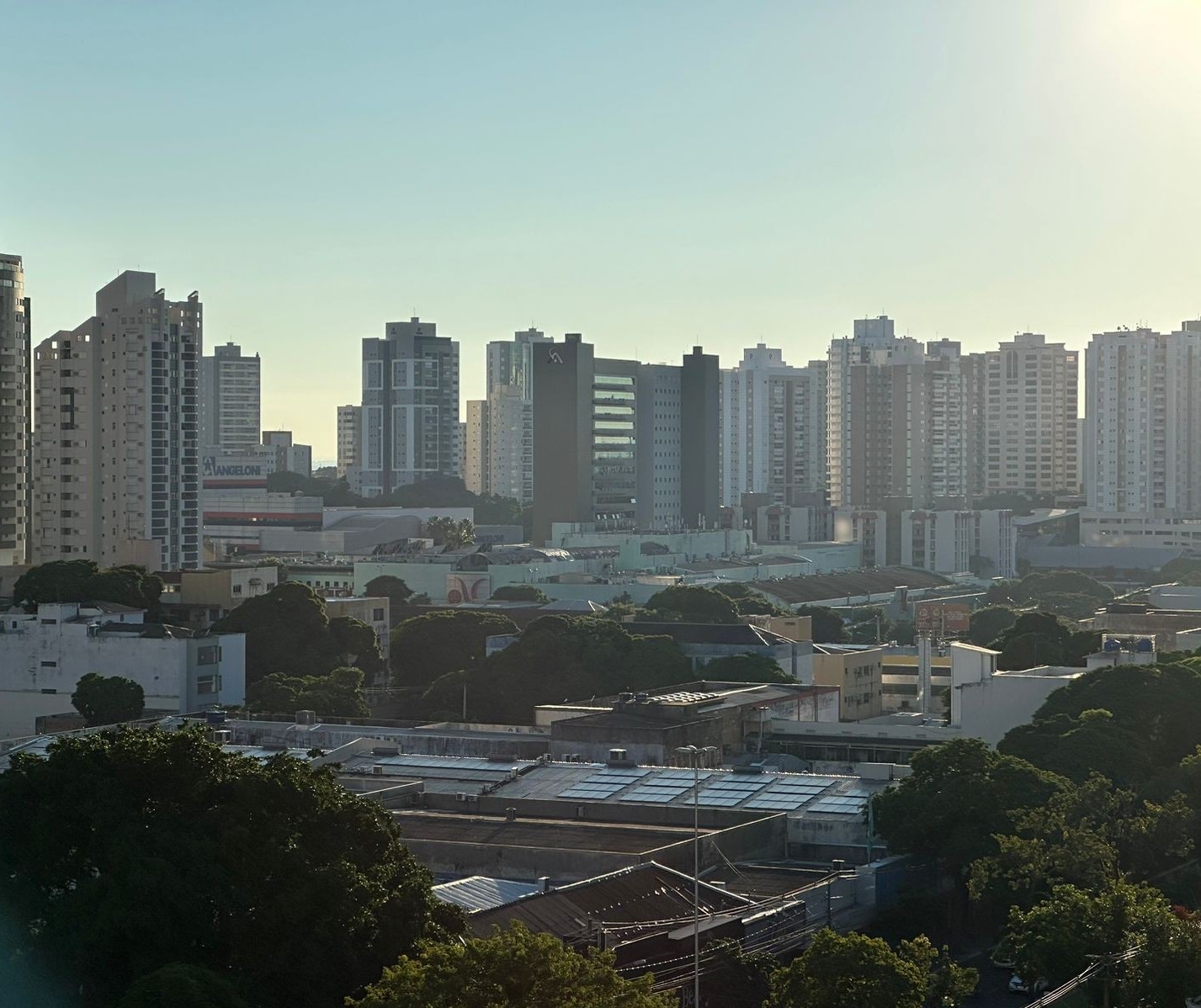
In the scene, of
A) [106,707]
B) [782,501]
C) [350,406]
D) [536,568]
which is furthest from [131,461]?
[350,406]

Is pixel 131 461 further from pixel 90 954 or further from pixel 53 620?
pixel 90 954

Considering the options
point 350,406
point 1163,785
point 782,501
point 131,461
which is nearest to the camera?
point 1163,785

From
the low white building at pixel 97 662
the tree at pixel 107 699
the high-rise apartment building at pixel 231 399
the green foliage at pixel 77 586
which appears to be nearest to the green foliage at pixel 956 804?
the tree at pixel 107 699

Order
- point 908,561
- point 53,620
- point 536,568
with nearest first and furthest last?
1. point 53,620
2. point 536,568
3. point 908,561

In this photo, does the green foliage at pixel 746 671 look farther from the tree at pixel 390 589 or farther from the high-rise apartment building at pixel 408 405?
the high-rise apartment building at pixel 408 405

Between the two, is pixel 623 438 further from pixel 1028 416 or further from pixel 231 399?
pixel 231 399

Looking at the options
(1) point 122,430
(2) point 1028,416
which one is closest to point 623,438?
(1) point 122,430

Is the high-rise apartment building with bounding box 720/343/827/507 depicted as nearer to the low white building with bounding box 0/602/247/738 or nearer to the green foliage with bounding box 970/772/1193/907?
the low white building with bounding box 0/602/247/738
